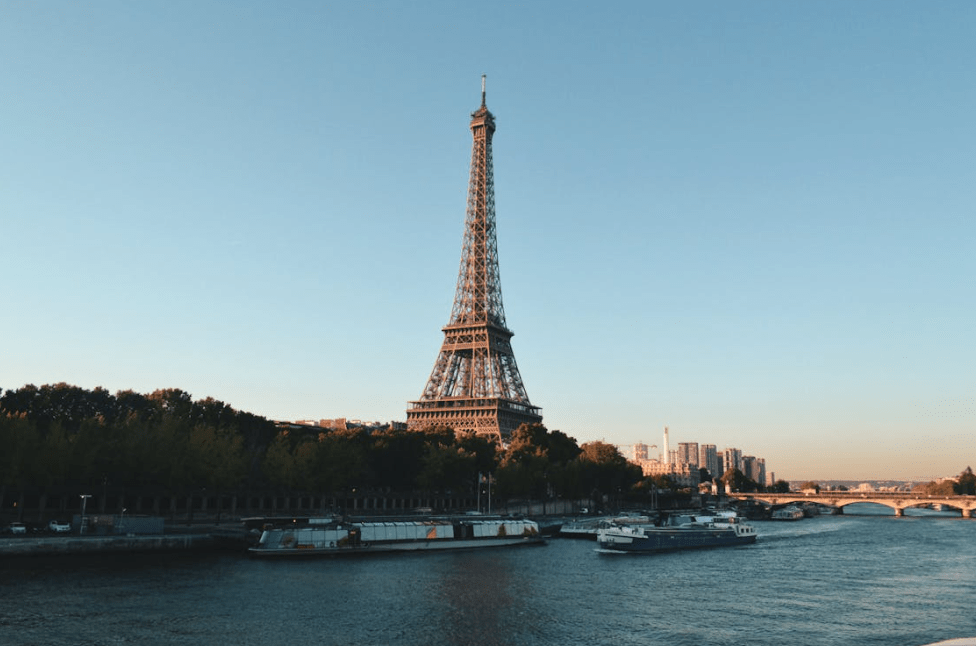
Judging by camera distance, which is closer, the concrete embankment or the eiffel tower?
the concrete embankment

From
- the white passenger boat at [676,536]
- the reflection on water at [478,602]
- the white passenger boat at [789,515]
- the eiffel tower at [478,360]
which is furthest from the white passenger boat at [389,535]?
the white passenger boat at [789,515]

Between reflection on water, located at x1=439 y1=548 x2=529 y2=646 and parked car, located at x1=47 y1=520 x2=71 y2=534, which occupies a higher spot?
parked car, located at x1=47 y1=520 x2=71 y2=534

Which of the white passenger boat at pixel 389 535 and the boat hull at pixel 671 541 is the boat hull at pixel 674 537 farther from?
the white passenger boat at pixel 389 535

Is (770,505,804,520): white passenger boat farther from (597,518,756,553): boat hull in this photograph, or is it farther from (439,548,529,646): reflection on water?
(439,548,529,646): reflection on water

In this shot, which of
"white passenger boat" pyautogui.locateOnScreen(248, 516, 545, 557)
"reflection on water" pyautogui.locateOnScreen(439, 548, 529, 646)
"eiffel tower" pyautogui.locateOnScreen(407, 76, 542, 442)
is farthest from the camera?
"eiffel tower" pyautogui.locateOnScreen(407, 76, 542, 442)

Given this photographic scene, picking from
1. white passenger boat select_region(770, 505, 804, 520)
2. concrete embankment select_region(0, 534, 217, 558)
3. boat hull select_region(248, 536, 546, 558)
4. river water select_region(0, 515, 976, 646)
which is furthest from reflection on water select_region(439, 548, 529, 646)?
white passenger boat select_region(770, 505, 804, 520)

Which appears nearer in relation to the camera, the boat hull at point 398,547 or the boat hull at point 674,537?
the boat hull at point 398,547

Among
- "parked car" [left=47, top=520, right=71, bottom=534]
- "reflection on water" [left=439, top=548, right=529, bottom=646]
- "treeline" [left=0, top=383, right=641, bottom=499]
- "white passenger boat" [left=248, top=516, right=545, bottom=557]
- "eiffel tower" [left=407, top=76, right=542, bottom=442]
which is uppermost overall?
"eiffel tower" [left=407, top=76, right=542, bottom=442]

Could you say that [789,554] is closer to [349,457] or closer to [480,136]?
[349,457]

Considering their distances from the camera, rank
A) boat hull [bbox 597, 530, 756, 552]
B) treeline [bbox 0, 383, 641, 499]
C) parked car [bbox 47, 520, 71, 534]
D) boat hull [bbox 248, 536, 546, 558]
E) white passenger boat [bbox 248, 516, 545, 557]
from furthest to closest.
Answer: boat hull [bbox 597, 530, 756, 552], treeline [bbox 0, 383, 641, 499], parked car [bbox 47, 520, 71, 534], white passenger boat [bbox 248, 516, 545, 557], boat hull [bbox 248, 536, 546, 558]
